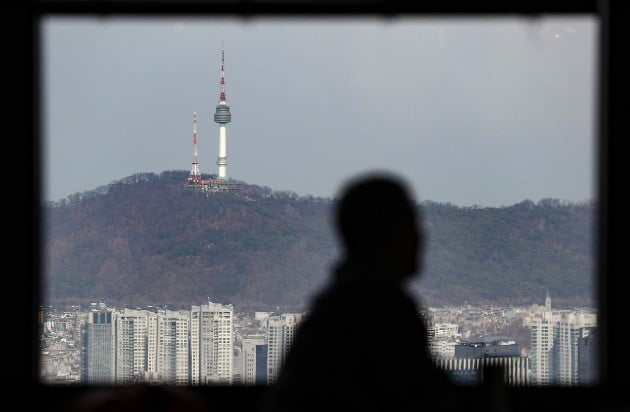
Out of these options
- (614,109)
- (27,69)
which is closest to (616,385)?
(614,109)

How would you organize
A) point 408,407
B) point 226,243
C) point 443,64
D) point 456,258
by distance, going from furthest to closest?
1. point 443,64
2. point 226,243
3. point 456,258
4. point 408,407

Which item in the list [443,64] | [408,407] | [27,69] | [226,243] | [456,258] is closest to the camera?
[408,407]

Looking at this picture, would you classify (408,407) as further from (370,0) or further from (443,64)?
(443,64)

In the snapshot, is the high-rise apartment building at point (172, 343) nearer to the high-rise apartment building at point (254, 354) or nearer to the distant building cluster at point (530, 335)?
the high-rise apartment building at point (254, 354)

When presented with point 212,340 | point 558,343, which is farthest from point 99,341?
point 558,343

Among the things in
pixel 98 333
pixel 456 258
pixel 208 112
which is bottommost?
pixel 98 333

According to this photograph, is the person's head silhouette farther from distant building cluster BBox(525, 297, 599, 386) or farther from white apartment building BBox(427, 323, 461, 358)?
white apartment building BBox(427, 323, 461, 358)

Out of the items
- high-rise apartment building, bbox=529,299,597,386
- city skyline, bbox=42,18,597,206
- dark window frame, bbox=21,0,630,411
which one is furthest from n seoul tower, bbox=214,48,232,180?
dark window frame, bbox=21,0,630,411
